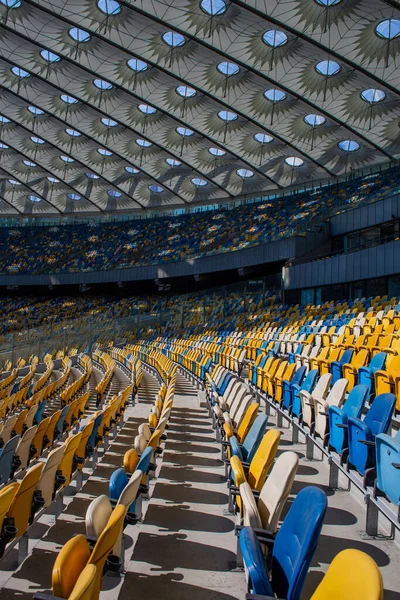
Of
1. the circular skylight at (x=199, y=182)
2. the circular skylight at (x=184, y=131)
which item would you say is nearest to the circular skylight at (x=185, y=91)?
the circular skylight at (x=184, y=131)

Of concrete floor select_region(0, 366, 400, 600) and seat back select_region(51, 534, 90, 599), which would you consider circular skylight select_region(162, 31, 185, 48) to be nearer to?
concrete floor select_region(0, 366, 400, 600)

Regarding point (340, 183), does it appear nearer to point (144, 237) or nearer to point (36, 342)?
point (144, 237)

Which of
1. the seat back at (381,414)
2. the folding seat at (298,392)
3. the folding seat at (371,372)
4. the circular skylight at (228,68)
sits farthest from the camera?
the circular skylight at (228,68)

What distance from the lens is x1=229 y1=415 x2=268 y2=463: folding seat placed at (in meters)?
4.71

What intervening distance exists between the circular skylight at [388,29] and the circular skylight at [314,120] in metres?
9.24

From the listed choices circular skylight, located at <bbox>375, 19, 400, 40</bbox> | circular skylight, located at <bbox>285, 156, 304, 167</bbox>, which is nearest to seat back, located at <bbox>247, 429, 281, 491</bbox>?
circular skylight, located at <bbox>375, 19, 400, 40</bbox>

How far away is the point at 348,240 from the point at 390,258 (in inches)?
260

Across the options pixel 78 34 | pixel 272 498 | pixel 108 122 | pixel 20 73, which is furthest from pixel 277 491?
pixel 108 122

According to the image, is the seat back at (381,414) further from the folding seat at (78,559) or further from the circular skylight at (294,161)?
the circular skylight at (294,161)

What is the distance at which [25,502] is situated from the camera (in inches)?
167

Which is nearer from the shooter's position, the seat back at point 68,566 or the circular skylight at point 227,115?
the seat back at point 68,566

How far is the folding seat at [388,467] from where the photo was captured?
134 inches

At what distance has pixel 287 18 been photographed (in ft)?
69.2

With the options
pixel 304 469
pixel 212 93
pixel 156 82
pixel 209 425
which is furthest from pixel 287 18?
pixel 304 469
